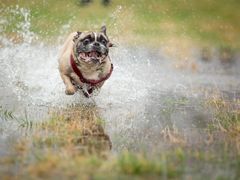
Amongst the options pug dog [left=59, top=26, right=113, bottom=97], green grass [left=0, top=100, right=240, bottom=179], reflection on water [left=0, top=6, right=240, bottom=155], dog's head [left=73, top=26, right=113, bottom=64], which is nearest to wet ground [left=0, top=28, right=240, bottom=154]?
reflection on water [left=0, top=6, right=240, bottom=155]

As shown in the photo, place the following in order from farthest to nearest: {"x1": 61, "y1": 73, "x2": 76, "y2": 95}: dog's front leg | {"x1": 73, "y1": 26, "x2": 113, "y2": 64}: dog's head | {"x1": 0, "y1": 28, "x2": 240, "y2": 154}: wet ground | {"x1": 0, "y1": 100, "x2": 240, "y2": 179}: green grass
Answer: {"x1": 61, "y1": 73, "x2": 76, "y2": 95}: dog's front leg < {"x1": 73, "y1": 26, "x2": 113, "y2": 64}: dog's head < {"x1": 0, "y1": 28, "x2": 240, "y2": 154}: wet ground < {"x1": 0, "y1": 100, "x2": 240, "y2": 179}: green grass

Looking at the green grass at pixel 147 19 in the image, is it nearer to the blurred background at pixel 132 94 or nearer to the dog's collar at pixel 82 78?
Result: the blurred background at pixel 132 94

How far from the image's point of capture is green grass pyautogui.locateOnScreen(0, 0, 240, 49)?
20.7 meters

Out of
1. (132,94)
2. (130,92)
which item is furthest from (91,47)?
(130,92)

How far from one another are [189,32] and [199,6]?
2.75 metres

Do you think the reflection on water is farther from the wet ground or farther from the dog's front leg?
the dog's front leg

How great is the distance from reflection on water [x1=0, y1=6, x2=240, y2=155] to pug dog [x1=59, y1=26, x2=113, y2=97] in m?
0.36

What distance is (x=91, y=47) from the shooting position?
9.35m

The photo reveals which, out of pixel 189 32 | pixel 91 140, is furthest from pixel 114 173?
pixel 189 32

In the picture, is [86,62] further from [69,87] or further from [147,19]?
[147,19]

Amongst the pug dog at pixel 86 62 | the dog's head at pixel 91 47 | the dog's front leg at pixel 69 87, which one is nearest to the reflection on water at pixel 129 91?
the dog's front leg at pixel 69 87

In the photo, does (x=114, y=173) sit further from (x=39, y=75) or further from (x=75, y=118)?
(x=39, y=75)

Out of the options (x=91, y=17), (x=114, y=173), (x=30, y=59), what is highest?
(x=91, y=17)

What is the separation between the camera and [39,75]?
12.6m
